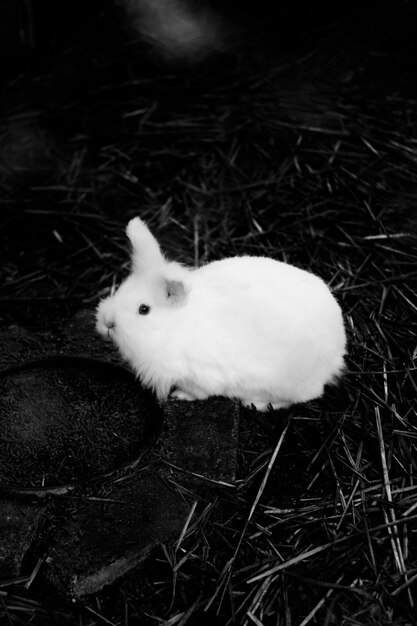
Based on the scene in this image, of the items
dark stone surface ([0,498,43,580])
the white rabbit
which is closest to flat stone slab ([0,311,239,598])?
dark stone surface ([0,498,43,580])

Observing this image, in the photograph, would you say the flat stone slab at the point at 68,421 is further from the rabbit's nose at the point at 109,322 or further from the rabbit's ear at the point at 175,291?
the rabbit's ear at the point at 175,291

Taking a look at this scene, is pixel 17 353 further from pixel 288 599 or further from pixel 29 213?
pixel 288 599

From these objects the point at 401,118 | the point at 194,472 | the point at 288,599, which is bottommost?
the point at 288,599

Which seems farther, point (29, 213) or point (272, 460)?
point (29, 213)

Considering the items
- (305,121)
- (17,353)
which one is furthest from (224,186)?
(17,353)

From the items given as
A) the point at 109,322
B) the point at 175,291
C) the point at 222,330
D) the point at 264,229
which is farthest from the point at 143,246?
the point at 264,229

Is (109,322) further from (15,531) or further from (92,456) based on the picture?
(15,531)

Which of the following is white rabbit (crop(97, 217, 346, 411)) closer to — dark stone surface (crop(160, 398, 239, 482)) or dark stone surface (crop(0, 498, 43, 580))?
dark stone surface (crop(160, 398, 239, 482))
